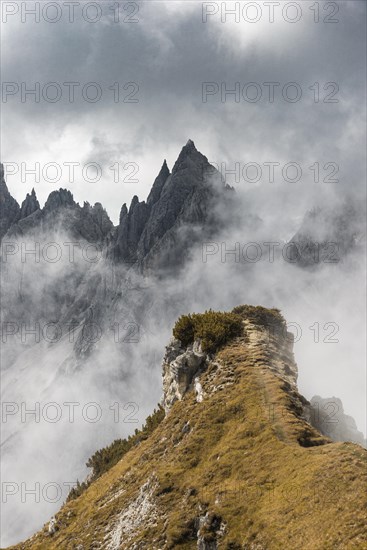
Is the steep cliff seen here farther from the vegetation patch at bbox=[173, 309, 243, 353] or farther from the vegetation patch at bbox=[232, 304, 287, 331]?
the vegetation patch at bbox=[232, 304, 287, 331]

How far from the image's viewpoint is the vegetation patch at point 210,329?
32.1m

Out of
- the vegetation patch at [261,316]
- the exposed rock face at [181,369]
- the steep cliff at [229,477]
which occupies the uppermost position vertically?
the vegetation patch at [261,316]

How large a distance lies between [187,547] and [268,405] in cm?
823

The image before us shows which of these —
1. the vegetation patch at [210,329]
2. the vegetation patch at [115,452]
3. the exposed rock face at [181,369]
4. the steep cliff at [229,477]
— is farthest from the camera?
the vegetation patch at [115,452]

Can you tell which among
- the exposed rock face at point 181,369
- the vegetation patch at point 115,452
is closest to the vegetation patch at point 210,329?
the exposed rock face at point 181,369

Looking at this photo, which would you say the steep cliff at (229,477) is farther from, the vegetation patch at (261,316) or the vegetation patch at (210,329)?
the vegetation patch at (261,316)

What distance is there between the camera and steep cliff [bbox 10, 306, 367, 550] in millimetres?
16125

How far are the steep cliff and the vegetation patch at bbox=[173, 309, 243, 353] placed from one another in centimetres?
32

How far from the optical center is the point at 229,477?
20.2 meters

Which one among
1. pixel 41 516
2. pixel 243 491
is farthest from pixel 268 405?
pixel 41 516

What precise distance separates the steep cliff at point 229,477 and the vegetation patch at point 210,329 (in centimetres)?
32

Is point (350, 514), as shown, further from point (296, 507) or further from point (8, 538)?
point (8, 538)

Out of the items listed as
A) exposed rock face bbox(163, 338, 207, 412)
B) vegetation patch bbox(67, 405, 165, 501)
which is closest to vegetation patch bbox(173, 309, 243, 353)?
exposed rock face bbox(163, 338, 207, 412)

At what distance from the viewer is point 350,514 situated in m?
14.8
